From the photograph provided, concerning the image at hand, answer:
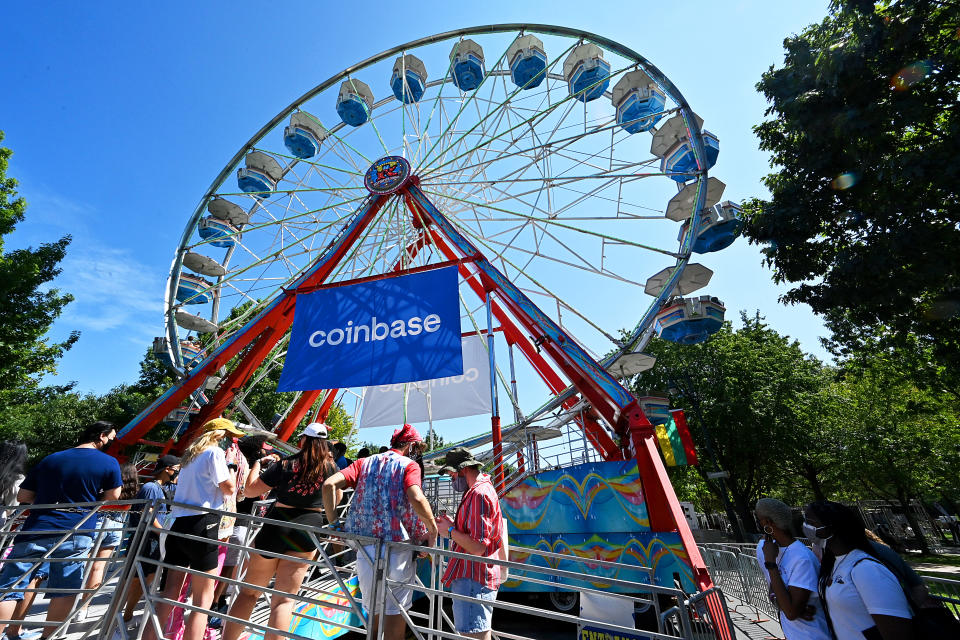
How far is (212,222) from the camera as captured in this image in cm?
1445

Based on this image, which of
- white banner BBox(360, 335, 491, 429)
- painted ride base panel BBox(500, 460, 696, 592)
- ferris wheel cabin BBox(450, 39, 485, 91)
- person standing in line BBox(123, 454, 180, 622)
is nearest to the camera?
person standing in line BBox(123, 454, 180, 622)

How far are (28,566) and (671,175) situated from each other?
13186 mm

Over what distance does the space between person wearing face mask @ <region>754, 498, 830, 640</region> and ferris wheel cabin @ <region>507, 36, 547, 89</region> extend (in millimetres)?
12463

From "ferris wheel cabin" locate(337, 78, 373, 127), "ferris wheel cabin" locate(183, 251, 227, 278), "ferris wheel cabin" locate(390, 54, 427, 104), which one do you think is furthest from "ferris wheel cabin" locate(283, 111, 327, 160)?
"ferris wheel cabin" locate(183, 251, 227, 278)

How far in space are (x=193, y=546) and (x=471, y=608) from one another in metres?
2.19

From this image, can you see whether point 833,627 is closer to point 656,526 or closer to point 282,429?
point 656,526

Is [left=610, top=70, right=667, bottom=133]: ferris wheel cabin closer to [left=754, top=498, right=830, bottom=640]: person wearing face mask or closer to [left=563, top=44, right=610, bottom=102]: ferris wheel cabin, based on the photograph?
[left=563, top=44, right=610, bottom=102]: ferris wheel cabin

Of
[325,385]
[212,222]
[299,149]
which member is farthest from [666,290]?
[212,222]

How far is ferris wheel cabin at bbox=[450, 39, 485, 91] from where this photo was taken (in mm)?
13164

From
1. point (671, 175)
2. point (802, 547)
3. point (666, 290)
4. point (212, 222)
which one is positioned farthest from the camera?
point (212, 222)

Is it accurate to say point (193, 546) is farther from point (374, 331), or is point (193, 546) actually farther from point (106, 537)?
point (374, 331)

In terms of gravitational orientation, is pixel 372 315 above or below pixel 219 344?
below

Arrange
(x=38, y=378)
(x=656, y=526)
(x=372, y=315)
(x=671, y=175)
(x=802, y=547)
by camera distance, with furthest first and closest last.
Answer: (x=38, y=378) → (x=671, y=175) → (x=372, y=315) → (x=656, y=526) → (x=802, y=547)

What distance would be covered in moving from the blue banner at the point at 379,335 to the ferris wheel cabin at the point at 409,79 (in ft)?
24.2
